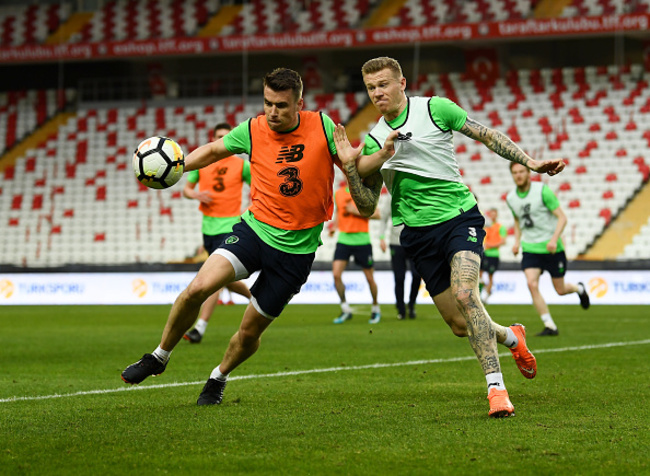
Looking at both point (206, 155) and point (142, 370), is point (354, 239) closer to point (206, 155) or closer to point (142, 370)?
point (206, 155)

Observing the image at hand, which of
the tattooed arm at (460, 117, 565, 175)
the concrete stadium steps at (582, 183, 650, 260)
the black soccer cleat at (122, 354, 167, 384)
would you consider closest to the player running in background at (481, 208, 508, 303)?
the concrete stadium steps at (582, 183, 650, 260)

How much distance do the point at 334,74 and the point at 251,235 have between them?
2828 centimetres

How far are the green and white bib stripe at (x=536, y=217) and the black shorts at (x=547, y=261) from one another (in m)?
0.07

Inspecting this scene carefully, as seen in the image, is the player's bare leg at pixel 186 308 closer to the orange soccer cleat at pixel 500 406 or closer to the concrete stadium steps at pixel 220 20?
the orange soccer cleat at pixel 500 406

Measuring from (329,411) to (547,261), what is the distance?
7.46 m

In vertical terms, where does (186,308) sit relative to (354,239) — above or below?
above

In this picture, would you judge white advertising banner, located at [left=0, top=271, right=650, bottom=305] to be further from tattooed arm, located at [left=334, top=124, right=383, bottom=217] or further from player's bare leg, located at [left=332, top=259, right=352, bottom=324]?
tattooed arm, located at [left=334, top=124, right=383, bottom=217]

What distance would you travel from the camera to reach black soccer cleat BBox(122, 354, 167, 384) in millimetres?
6398

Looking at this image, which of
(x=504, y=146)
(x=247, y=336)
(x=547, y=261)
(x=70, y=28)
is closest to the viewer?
(x=504, y=146)

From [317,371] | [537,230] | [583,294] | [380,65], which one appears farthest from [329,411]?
[583,294]

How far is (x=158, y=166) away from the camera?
6688 mm

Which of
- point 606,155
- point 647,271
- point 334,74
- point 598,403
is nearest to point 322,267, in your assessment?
point 647,271

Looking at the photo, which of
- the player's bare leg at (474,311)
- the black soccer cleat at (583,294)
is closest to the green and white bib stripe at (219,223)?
the black soccer cleat at (583,294)

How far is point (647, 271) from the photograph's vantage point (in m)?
21.9
